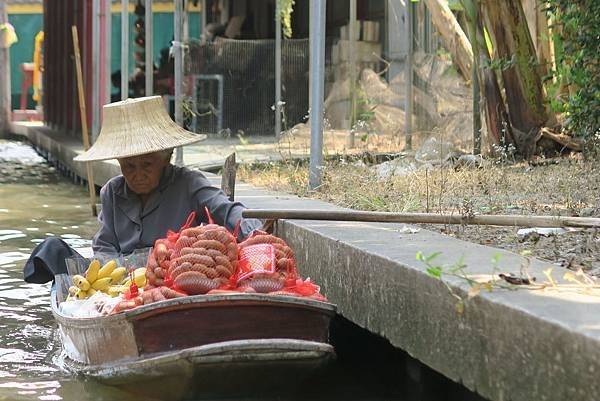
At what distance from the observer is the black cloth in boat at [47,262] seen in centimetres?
710

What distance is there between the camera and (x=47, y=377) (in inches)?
258

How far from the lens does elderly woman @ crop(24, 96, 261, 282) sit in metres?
7.09

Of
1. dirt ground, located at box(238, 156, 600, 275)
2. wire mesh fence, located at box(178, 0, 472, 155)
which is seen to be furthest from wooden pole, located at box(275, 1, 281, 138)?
dirt ground, located at box(238, 156, 600, 275)

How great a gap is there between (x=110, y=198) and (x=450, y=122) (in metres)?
8.05

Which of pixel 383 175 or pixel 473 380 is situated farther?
pixel 383 175

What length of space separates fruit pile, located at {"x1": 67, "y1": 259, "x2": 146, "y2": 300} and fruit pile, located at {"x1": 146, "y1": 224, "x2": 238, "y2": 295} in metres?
0.49

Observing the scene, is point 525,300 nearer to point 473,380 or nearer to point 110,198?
point 473,380

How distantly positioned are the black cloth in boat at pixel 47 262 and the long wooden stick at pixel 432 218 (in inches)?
51.2

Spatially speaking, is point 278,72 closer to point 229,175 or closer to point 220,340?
point 229,175

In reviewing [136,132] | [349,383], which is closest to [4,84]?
[136,132]

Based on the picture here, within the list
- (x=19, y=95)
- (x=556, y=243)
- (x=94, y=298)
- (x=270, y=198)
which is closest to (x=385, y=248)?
(x=556, y=243)

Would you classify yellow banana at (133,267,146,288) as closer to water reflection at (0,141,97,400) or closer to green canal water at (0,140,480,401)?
green canal water at (0,140,480,401)

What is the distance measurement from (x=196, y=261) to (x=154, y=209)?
5.25 ft

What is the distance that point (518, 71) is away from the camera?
12.0m
